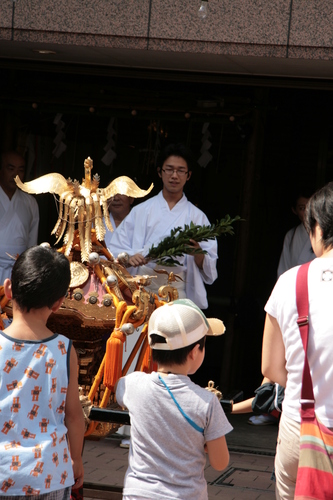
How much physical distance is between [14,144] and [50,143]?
32 centimetres

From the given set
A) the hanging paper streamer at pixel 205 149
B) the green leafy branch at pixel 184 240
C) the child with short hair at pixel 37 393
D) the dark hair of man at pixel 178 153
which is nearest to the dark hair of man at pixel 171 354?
the child with short hair at pixel 37 393

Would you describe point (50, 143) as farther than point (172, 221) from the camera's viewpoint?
Yes

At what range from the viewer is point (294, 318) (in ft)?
7.53

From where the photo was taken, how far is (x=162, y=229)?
500 cm

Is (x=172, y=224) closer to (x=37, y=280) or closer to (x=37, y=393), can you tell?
(x=37, y=280)

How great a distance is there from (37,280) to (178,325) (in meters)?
0.47

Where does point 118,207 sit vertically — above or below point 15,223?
above

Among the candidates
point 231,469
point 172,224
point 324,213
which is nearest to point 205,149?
point 172,224

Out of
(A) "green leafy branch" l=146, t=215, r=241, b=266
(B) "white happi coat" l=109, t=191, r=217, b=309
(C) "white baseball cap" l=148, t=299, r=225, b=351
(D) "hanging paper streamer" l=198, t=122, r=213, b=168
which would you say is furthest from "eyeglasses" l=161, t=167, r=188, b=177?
(C) "white baseball cap" l=148, t=299, r=225, b=351

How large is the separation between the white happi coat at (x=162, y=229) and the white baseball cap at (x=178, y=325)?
2.40 m

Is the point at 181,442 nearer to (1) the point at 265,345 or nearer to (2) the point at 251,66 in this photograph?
(1) the point at 265,345

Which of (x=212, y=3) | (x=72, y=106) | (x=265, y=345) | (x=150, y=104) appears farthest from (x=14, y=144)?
(x=265, y=345)

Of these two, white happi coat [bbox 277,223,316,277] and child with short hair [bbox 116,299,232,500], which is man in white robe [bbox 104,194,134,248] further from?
child with short hair [bbox 116,299,232,500]

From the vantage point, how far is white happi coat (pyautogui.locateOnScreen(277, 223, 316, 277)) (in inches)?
245
